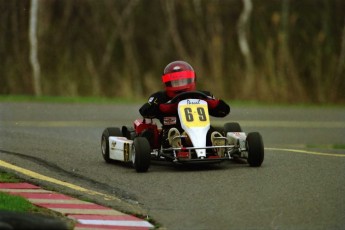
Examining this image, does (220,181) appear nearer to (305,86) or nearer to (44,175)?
(44,175)

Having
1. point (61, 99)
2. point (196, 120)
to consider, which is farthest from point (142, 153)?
point (61, 99)

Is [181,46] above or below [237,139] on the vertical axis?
above

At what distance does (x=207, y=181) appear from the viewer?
12.9m

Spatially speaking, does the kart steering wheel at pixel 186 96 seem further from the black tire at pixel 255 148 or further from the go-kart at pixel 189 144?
the black tire at pixel 255 148

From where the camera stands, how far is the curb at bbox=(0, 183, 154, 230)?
1005 centimetres

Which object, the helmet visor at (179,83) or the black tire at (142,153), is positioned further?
the helmet visor at (179,83)

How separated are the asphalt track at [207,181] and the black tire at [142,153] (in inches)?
4.6

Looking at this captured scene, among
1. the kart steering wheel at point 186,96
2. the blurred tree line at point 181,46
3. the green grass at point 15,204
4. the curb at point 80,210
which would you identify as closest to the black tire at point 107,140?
the kart steering wheel at point 186,96

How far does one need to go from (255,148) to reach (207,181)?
4.15 ft

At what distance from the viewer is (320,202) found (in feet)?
37.5

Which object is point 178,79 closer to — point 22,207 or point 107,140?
point 107,140

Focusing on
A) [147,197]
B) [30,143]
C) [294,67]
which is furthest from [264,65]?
[147,197]

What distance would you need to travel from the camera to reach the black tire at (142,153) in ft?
44.8

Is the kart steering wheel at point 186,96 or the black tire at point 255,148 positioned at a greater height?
the kart steering wheel at point 186,96
